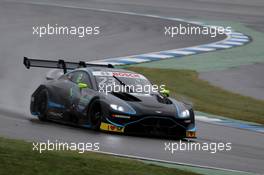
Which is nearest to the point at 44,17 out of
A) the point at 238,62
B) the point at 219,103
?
the point at 238,62

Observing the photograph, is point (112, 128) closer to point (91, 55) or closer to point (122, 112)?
point (122, 112)

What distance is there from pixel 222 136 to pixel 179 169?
4.39 metres

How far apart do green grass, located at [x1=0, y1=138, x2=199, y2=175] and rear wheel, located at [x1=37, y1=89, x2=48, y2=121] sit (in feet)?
15.6

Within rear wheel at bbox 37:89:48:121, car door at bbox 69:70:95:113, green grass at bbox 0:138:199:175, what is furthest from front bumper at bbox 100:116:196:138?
green grass at bbox 0:138:199:175

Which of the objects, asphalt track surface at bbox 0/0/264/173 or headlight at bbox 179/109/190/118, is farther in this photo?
headlight at bbox 179/109/190/118

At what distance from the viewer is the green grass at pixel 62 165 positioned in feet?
31.2

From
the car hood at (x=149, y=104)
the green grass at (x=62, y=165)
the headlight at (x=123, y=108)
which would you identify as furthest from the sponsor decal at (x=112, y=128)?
the green grass at (x=62, y=165)

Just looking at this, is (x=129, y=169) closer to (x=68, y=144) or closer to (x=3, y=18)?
(x=68, y=144)

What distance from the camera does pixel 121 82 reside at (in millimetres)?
15180

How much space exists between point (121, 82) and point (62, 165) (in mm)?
5479

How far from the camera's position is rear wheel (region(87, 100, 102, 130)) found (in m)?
14.3

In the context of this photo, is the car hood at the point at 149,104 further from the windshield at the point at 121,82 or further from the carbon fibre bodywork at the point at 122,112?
the windshield at the point at 121,82

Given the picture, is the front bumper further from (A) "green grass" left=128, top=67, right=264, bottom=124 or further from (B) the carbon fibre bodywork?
(A) "green grass" left=128, top=67, right=264, bottom=124

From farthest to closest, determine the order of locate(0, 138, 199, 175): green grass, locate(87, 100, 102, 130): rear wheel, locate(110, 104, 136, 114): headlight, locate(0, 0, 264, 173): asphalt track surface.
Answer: locate(87, 100, 102, 130): rear wheel, locate(110, 104, 136, 114): headlight, locate(0, 0, 264, 173): asphalt track surface, locate(0, 138, 199, 175): green grass
